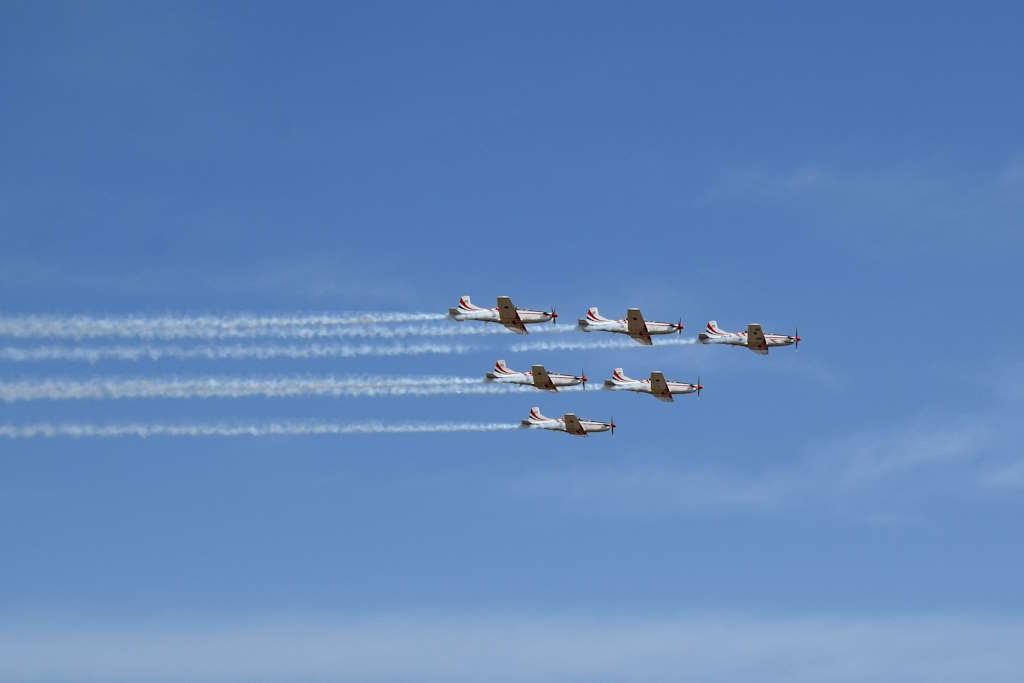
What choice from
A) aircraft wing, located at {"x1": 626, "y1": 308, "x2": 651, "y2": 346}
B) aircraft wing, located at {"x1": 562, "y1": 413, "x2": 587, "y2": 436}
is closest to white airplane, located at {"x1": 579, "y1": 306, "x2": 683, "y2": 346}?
aircraft wing, located at {"x1": 626, "y1": 308, "x2": 651, "y2": 346}

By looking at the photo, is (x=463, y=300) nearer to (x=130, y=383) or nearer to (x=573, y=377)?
(x=573, y=377)

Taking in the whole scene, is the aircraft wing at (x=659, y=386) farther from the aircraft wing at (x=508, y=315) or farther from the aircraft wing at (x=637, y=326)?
the aircraft wing at (x=508, y=315)

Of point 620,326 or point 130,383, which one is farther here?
point 620,326

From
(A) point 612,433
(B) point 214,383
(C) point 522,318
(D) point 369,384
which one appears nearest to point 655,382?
(A) point 612,433

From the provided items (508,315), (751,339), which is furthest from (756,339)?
(508,315)

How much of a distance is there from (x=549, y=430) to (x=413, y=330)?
17942 millimetres

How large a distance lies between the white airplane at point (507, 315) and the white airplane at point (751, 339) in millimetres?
13948

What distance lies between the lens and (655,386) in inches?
5044

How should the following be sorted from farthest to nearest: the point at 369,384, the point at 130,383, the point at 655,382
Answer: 1. the point at 655,382
2. the point at 369,384
3. the point at 130,383

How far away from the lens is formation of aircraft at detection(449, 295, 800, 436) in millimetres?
119312

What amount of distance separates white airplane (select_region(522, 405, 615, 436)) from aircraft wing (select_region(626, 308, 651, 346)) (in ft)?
40.7

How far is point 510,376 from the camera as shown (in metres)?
128

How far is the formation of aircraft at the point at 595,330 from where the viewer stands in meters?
119

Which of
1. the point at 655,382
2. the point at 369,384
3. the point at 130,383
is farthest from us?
the point at 655,382
